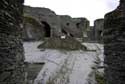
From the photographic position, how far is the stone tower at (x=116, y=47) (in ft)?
10.6

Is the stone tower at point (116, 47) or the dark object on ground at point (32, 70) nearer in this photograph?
the stone tower at point (116, 47)

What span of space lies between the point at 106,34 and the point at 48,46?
4098 mm

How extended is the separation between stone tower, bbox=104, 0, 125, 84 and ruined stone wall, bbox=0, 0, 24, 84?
5.80ft

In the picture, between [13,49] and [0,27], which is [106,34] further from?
[0,27]

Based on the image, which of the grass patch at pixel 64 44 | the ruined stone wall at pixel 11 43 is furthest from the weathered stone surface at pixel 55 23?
the ruined stone wall at pixel 11 43

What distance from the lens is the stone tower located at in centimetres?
324

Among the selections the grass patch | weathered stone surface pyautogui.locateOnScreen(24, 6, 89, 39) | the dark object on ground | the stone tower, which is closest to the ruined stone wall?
the dark object on ground

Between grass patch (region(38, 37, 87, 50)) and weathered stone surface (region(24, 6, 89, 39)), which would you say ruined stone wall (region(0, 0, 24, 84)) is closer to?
grass patch (region(38, 37, 87, 50))

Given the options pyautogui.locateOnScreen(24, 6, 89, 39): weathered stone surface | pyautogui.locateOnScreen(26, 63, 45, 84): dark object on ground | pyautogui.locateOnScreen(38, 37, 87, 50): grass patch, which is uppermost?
pyautogui.locateOnScreen(24, 6, 89, 39): weathered stone surface

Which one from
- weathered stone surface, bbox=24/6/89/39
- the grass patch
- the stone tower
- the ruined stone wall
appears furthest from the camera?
weathered stone surface, bbox=24/6/89/39

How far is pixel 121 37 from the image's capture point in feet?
10.7

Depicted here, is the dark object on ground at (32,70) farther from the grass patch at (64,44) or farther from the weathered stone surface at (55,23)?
the weathered stone surface at (55,23)

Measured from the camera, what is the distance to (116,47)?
3.35 metres

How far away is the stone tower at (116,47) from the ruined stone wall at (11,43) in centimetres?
177
